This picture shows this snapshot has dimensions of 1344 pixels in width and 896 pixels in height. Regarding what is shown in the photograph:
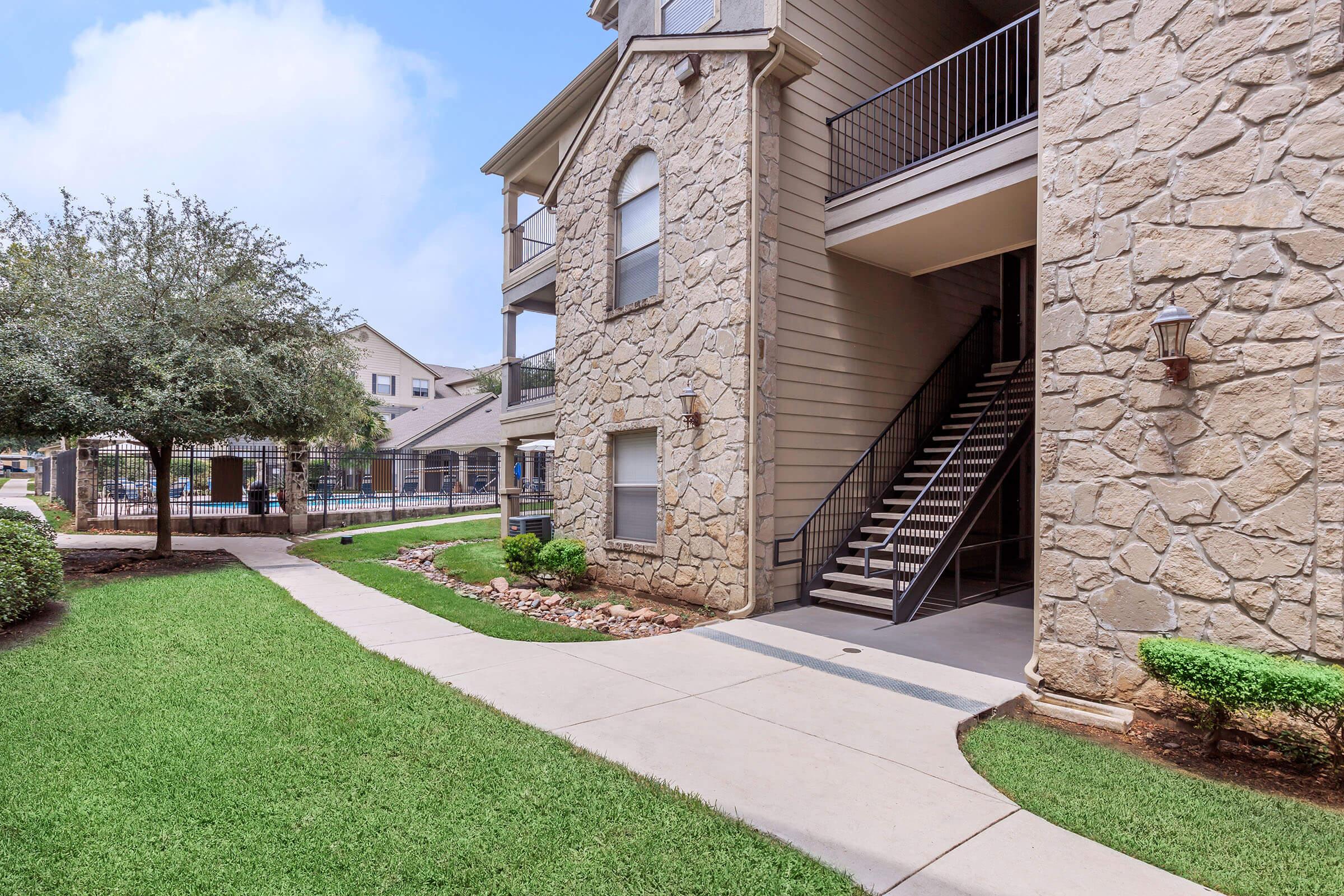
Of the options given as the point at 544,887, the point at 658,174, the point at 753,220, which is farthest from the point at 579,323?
the point at 544,887

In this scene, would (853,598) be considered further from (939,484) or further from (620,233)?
(620,233)

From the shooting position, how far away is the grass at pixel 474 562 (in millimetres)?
9703

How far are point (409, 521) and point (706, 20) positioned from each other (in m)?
14.5

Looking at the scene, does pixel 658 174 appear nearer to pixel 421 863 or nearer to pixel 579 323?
pixel 579 323

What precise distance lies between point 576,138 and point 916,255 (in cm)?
517

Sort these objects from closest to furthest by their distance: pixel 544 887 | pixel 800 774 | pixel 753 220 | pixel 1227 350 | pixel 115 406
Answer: pixel 544 887, pixel 800 774, pixel 1227 350, pixel 753 220, pixel 115 406

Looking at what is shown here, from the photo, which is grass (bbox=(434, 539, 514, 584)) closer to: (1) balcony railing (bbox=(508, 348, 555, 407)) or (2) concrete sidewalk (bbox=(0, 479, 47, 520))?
(1) balcony railing (bbox=(508, 348, 555, 407))

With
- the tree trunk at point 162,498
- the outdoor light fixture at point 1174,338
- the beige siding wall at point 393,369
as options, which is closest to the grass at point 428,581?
the tree trunk at point 162,498

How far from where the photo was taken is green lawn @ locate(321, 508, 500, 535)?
16722 mm

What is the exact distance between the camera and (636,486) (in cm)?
869

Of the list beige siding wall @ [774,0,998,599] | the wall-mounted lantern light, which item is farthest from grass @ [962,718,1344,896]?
the wall-mounted lantern light

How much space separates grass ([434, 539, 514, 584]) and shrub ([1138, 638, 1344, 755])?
740 cm

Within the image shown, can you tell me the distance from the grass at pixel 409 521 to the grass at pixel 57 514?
528cm

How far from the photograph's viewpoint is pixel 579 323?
979cm
